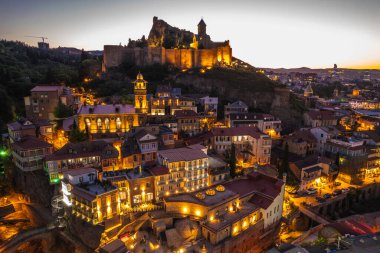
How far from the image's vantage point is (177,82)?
90.8 meters

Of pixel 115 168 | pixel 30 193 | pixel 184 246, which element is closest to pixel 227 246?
pixel 184 246

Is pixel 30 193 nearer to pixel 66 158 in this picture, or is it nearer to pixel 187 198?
pixel 66 158

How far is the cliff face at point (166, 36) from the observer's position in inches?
4176

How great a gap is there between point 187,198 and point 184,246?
6500mm

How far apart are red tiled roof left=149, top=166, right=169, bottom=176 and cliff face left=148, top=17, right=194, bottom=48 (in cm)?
7456

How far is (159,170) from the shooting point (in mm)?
39656

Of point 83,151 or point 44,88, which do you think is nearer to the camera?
point 83,151

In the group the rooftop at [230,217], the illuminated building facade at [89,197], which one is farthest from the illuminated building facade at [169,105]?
the rooftop at [230,217]

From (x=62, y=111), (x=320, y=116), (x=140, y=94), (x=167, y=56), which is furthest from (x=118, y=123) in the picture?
(x=320, y=116)

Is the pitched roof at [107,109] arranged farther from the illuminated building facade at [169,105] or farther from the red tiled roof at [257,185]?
the red tiled roof at [257,185]

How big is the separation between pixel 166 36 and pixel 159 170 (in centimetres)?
8311

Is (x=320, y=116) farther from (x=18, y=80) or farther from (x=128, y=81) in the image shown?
(x=18, y=80)

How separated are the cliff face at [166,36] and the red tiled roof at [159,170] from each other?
245ft

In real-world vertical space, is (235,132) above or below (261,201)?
above
